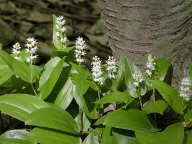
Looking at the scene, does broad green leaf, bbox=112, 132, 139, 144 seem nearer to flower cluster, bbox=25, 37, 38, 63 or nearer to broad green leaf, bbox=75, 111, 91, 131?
broad green leaf, bbox=75, 111, 91, 131

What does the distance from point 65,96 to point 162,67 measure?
50 cm

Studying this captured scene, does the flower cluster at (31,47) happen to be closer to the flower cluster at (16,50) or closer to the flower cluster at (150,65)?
the flower cluster at (16,50)

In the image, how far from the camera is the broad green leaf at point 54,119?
6.00ft

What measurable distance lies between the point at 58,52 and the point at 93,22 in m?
2.57

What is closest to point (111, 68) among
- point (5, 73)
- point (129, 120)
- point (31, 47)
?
point (129, 120)

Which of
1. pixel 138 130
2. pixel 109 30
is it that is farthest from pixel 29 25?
pixel 138 130

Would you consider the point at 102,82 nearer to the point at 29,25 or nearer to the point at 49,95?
the point at 49,95

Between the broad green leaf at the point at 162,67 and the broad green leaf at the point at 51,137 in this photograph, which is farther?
the broad green leaf at the point at 162,67

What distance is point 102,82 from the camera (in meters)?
2.01

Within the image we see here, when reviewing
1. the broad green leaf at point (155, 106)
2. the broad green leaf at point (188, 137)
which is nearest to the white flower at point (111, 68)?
the broad green leaf at point (155, 106)

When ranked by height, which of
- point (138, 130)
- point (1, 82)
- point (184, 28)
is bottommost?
point (138, 130)

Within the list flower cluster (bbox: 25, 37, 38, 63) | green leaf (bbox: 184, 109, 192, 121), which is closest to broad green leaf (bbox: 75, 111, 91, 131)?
flower cluster (bbox: 25, 37, 38, 63)

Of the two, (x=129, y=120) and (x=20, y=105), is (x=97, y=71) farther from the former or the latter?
(x=20, y=105)

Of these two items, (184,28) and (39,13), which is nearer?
(184,28)
